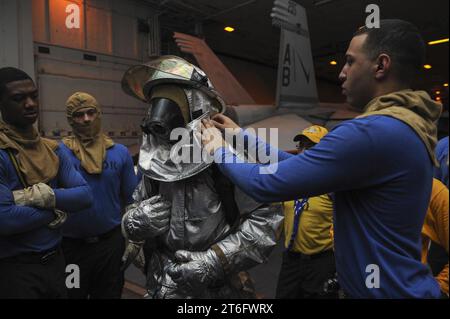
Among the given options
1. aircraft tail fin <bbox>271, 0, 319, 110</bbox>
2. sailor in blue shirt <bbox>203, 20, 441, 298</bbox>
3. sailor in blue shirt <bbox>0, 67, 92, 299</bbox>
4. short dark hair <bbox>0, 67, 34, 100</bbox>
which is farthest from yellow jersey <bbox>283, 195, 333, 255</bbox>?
short dark hair <bbox>0, 67, 34, 100</bbox>

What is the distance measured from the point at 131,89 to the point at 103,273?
127 centimetres

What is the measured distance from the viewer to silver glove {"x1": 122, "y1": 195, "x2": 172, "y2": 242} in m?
1.33

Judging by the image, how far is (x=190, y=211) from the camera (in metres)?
1.35

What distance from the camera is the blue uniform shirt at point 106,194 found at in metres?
2.11

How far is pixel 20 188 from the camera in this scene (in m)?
1.50

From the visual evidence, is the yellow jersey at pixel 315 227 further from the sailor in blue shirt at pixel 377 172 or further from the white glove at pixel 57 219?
the white glove at pixel 57 219

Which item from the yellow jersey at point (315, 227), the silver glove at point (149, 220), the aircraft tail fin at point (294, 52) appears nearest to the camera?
the silver glove at point (149, 220)

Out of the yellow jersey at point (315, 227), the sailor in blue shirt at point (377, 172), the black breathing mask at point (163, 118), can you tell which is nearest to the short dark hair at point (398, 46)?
the sailor in blue shirt at point (377, 172)

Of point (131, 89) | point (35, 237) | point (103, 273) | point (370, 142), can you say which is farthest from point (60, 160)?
point (370, 142)

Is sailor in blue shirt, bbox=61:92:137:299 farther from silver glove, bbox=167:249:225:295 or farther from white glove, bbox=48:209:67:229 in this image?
silver glove, bbox=167:249:225:295

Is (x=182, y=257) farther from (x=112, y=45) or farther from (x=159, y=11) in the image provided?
(x=112, y=45)

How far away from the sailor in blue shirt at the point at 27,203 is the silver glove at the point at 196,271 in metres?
0.67

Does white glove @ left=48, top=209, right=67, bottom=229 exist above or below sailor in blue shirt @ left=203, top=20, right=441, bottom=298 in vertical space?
below

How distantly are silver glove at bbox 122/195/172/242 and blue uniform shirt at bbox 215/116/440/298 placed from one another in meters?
0.51
